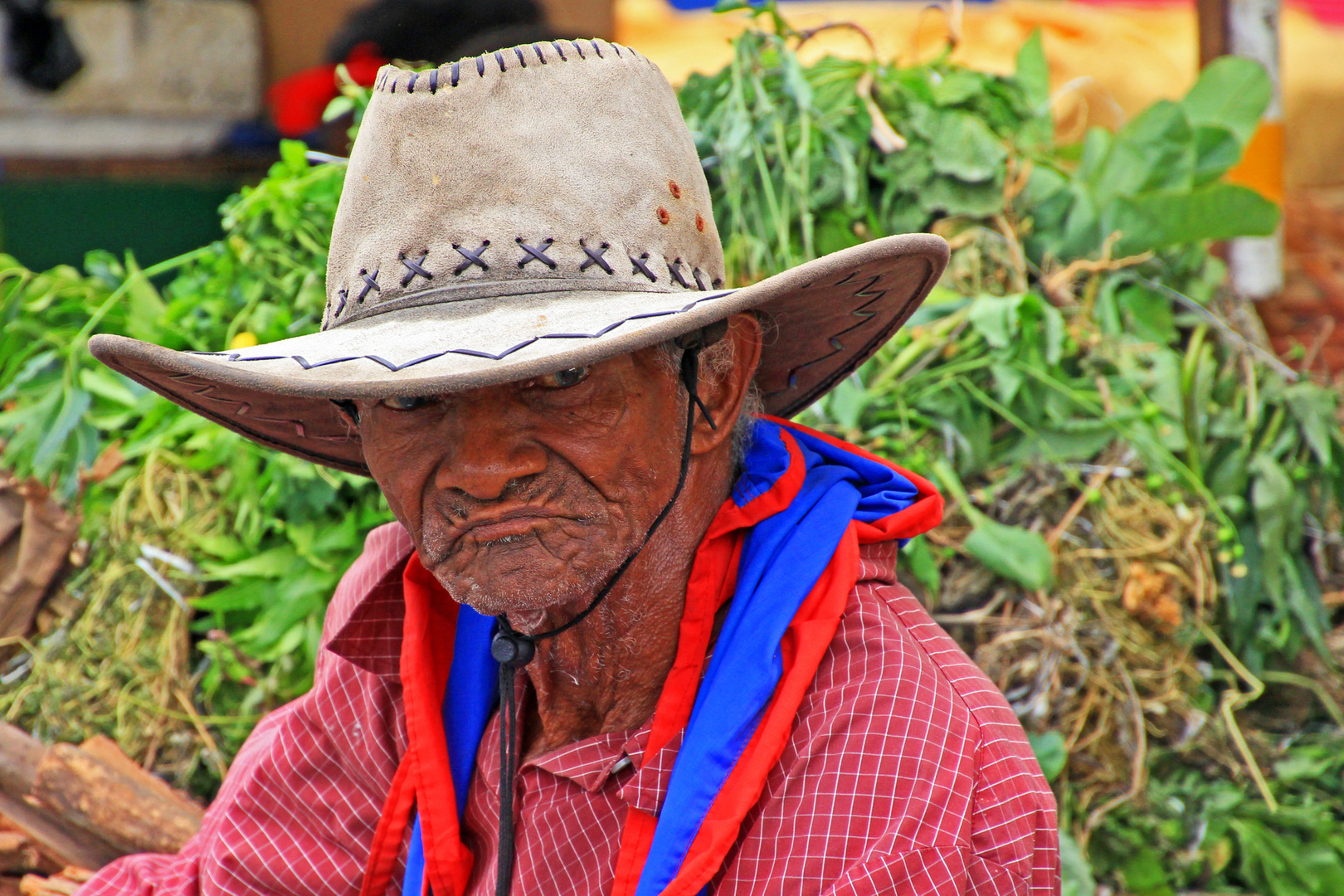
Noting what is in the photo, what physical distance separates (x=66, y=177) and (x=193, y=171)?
1.42 ft

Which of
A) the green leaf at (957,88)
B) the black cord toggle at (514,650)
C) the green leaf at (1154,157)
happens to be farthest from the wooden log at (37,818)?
the green leaf at (1154,157)

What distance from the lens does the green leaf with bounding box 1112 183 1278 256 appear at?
2191 millimetres

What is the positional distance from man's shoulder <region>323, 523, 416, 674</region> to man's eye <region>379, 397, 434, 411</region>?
0.36 meters

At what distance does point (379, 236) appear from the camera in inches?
48.3

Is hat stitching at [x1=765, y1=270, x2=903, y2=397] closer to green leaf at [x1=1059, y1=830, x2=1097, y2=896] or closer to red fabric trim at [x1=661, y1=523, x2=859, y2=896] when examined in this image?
red fabric trim at [x1=661, y1=523, x2=859, y2=896]

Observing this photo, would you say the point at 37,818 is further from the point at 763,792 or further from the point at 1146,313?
the point at 1146,313

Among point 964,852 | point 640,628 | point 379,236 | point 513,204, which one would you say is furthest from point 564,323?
point 964,852

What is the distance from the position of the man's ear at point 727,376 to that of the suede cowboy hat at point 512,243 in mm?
87

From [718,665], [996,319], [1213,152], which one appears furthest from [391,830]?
[1213,152]

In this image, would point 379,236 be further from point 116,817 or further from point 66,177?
point 66,177

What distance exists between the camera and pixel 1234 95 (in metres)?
2.46

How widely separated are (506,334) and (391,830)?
0.78 m

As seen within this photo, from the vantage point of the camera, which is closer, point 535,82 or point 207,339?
point 535,82

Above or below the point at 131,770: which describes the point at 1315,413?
above
